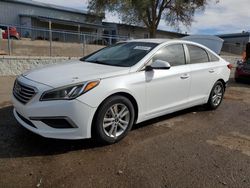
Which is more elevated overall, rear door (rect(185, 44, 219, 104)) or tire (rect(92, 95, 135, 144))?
rear door (rect(185, 44, 219, 104))

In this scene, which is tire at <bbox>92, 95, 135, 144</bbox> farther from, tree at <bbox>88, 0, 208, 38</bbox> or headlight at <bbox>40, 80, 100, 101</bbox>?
tree at <bbox>88, 0, 208, 38</bbox>

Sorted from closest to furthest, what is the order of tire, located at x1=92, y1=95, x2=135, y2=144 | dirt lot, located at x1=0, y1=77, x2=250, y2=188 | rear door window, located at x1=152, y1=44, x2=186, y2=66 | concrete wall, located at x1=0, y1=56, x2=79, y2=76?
dirt lot, located at x1=0, y1=77, x2=250, y2=188, tire, located at x1=92, y1=95, x2=135, y2=144, rear door window, located at x1=152, y1=44, x2=186, y2=66, concrete wall, located at x1=0, y1=56, x2=79, y2=76

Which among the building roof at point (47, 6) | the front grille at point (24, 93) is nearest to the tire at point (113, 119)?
the front grille at point (24, 93)

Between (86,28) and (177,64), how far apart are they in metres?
31.5

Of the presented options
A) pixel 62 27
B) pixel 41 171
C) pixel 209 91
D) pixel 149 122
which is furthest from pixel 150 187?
pixel 62 27

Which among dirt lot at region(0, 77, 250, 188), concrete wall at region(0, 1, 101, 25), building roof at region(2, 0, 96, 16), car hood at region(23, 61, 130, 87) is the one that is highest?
building roof at region(2, 0, 96, 16)

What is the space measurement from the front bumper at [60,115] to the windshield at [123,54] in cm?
118

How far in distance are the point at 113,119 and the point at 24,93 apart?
1278 mm

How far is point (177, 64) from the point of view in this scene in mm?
4844

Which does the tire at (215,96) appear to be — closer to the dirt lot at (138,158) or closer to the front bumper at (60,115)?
the dirt lot at (138,158)

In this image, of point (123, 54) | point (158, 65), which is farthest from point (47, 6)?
point (158, 65)

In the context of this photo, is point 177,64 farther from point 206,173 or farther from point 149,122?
point 206,173

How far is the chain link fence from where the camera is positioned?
425 inches

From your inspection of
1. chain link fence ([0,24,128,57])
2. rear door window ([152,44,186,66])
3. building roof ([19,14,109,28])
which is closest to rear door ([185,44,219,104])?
rear door window ([152,44,186,66])
